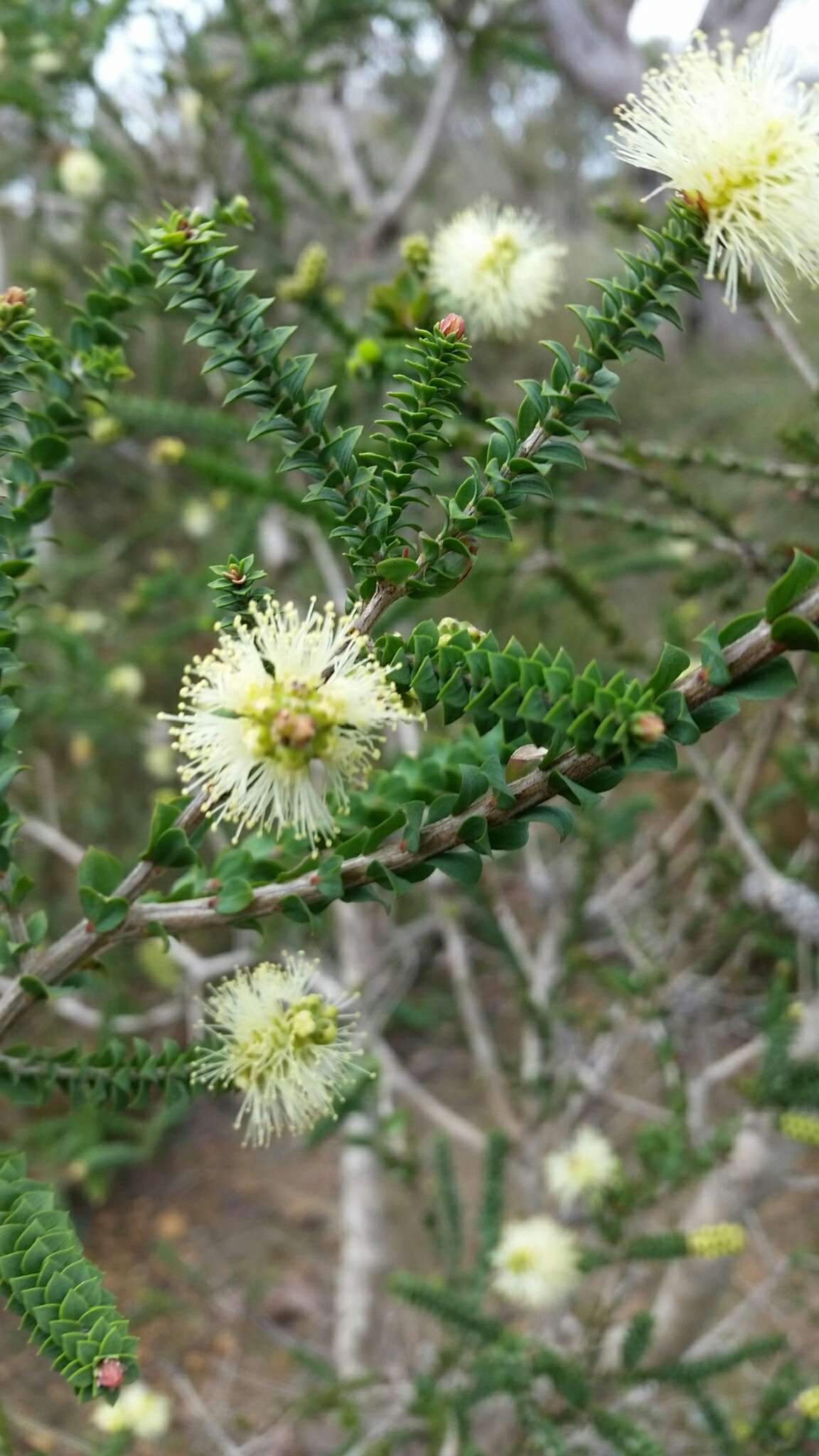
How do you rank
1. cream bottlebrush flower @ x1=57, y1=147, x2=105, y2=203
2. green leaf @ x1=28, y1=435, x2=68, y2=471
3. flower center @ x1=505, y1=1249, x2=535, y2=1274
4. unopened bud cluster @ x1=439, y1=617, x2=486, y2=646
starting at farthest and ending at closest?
1. cream bottlebrush flower @ x1=57, y1=147, x2=105, y2=203
2. flower center @ x1=505, y1=1249, x2=535, y2=1274
3. green leaf @ x1=28, y1=435, x2=68, y2=471
4. unopened bud cluster @ x1=439, y1=617, x2=486, y2=646

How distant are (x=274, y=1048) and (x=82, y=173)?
7.52ft

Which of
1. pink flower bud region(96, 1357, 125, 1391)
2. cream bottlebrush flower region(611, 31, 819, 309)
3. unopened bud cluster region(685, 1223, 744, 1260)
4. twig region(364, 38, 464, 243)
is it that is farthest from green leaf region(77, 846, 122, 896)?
twig region(364, 38, 464, 243)

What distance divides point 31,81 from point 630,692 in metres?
2.56

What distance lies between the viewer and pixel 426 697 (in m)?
0.52

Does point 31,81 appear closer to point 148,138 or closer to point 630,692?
point 148,138

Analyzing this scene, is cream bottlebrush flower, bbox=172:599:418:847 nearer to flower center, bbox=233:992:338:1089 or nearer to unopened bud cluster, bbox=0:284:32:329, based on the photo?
flower center, bbox=233:992:338:1089

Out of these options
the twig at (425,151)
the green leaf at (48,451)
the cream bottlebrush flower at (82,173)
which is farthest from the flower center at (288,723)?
the twig at (425,151)

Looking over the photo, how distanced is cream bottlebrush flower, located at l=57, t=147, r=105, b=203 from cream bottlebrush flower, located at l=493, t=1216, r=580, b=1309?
96.3 inches

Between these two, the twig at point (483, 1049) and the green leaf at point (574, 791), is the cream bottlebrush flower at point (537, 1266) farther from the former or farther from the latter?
the green leaf at point (574, 791)

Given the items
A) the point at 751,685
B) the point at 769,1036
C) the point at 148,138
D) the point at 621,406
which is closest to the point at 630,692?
the point at 751,685

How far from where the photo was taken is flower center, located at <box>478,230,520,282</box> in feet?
3.26

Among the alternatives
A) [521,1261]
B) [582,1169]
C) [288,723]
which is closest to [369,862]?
[288,723]

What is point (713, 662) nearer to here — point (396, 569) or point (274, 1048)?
point (396, 569)

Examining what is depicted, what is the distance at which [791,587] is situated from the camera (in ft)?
1.48
